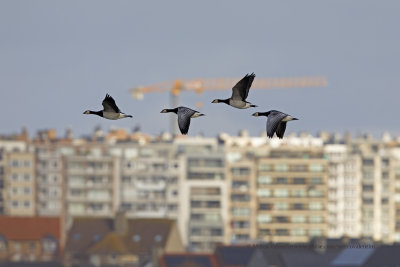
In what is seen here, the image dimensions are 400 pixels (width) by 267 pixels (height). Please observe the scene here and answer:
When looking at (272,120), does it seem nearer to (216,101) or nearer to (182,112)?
(182,112)

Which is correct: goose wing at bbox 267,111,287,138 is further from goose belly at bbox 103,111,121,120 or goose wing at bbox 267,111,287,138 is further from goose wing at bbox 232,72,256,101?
goose belly at bbox 103,111,121,120

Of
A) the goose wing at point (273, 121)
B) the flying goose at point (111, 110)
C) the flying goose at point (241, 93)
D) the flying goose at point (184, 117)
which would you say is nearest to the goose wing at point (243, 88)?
the flying goose at point (241, 93)

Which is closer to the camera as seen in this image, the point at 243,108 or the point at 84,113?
the point at 243,108

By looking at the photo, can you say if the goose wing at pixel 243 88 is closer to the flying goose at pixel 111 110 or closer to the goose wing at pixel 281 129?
the goose wing at pixel 281 129

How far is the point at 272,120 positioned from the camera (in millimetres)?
56250

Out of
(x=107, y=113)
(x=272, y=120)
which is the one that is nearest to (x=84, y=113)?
(x=107, y=113)

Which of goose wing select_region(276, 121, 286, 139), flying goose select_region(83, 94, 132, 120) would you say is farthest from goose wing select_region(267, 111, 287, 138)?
flying goose select_region(83, 94, 132, 120)

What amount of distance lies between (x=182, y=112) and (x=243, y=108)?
241 centimetres

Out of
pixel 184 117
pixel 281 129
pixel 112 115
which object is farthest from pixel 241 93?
pixel 112 115

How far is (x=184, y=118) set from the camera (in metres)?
55.4

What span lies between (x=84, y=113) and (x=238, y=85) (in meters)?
6.14

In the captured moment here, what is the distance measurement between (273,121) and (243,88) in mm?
2741

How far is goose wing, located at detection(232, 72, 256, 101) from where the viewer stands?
57.7 m

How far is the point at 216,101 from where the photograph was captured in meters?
62.9
